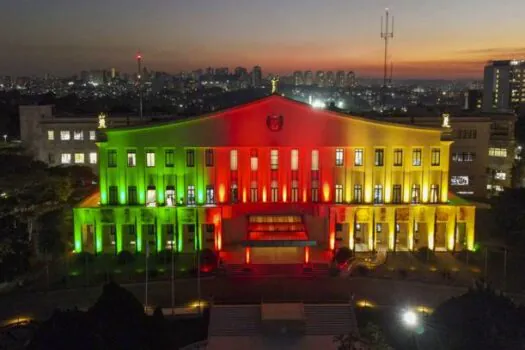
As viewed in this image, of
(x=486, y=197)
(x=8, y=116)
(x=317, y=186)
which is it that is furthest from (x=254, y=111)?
(x=8, y=116)

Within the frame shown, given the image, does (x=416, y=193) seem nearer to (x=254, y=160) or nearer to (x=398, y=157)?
(x=398, y=157)

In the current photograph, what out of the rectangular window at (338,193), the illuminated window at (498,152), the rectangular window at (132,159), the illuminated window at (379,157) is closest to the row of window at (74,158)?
the rectangular window at (132,159)

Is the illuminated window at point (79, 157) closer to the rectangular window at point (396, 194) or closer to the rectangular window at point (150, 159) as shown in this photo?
the rectangular window at point (150, 159)

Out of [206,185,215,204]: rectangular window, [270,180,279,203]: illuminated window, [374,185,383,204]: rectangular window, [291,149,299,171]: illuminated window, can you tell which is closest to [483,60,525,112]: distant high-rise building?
[374,185,383,204]: rectangular window

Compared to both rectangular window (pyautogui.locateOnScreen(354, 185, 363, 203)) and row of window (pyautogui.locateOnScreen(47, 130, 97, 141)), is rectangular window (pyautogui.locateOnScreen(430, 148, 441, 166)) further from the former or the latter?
row of window (pyautogui.locateOnScreen(47, 130, 97, 141))

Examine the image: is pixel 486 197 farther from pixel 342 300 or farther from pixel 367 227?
pixel 342 300
